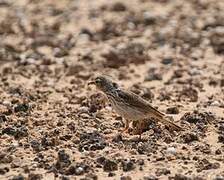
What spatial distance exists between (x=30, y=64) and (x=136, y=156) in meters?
7.46

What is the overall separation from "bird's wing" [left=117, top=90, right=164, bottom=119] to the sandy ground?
39 cm

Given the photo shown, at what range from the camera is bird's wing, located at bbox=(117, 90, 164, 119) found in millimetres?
13078

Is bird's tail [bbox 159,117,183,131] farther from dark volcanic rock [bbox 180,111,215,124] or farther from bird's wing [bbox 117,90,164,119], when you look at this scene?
dark volcanic rock [bbox 180,111,215,124]

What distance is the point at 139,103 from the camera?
13.1m

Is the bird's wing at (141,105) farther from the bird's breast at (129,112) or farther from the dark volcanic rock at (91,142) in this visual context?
the dark volcanic rock at (91,142)

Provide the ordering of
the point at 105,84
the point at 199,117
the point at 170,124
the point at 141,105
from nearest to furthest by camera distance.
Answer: the point at 141,105 < the point at 170,124 < the point at 105,84 < the point at 199,117

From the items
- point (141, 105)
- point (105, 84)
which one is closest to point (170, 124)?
point (141, 105)

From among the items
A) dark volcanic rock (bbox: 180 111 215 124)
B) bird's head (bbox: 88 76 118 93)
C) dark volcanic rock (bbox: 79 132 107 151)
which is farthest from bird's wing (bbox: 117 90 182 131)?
dark volcanic rock (bbox: 180 111 215 124)

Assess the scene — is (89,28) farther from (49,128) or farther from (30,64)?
(49,128)

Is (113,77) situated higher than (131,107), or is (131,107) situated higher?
(131,107)

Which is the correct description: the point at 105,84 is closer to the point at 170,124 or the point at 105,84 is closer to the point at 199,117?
the point at 170,124

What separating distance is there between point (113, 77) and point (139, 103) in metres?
5.22

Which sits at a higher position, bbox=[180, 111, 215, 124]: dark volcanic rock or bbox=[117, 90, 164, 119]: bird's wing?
bbox=[117, 90, 164, 119]: bird's wing

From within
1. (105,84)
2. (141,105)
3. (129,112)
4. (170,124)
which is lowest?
(170,124)
